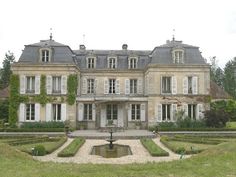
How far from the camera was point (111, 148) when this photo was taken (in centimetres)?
1889

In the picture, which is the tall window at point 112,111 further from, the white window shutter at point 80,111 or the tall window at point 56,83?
the tall window at point 56,83

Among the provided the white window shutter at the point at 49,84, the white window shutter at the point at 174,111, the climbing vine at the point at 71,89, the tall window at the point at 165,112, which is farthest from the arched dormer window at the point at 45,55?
the white window shutter at the point at 174,111

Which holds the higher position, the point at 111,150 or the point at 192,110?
the point at 192,110

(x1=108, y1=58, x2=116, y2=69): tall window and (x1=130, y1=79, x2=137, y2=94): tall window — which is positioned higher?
(x1=108, y1=58, x2=116, y2=69): tall window

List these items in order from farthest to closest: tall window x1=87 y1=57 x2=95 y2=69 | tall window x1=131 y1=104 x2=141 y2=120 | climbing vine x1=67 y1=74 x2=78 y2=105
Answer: tall window x1=87 y1=57 x2=95 y2=69 < tall window x1=131 y1=104 x2=141 y2=120 < climbing vine x1=67 y1=74 x2=78 y2=105

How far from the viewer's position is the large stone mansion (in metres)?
31.3

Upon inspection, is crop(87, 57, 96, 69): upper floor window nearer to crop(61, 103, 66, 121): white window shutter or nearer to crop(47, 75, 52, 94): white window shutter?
crop(47, 75, 52, 94): white window shutter

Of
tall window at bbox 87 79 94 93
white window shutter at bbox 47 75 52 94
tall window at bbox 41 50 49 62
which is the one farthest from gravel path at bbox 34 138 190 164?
tall window at bbox 87 79 94 93

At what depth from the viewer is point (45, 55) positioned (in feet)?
105

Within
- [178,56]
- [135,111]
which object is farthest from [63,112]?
[178,56]

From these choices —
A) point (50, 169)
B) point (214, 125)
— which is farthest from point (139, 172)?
point (214, 125)

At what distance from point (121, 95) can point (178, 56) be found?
6.57 metres

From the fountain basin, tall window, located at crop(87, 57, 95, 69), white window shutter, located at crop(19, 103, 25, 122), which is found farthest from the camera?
tall window, located at crop(87, 57, 95, 69)

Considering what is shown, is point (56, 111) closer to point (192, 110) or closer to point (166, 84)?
point (166, 84)
